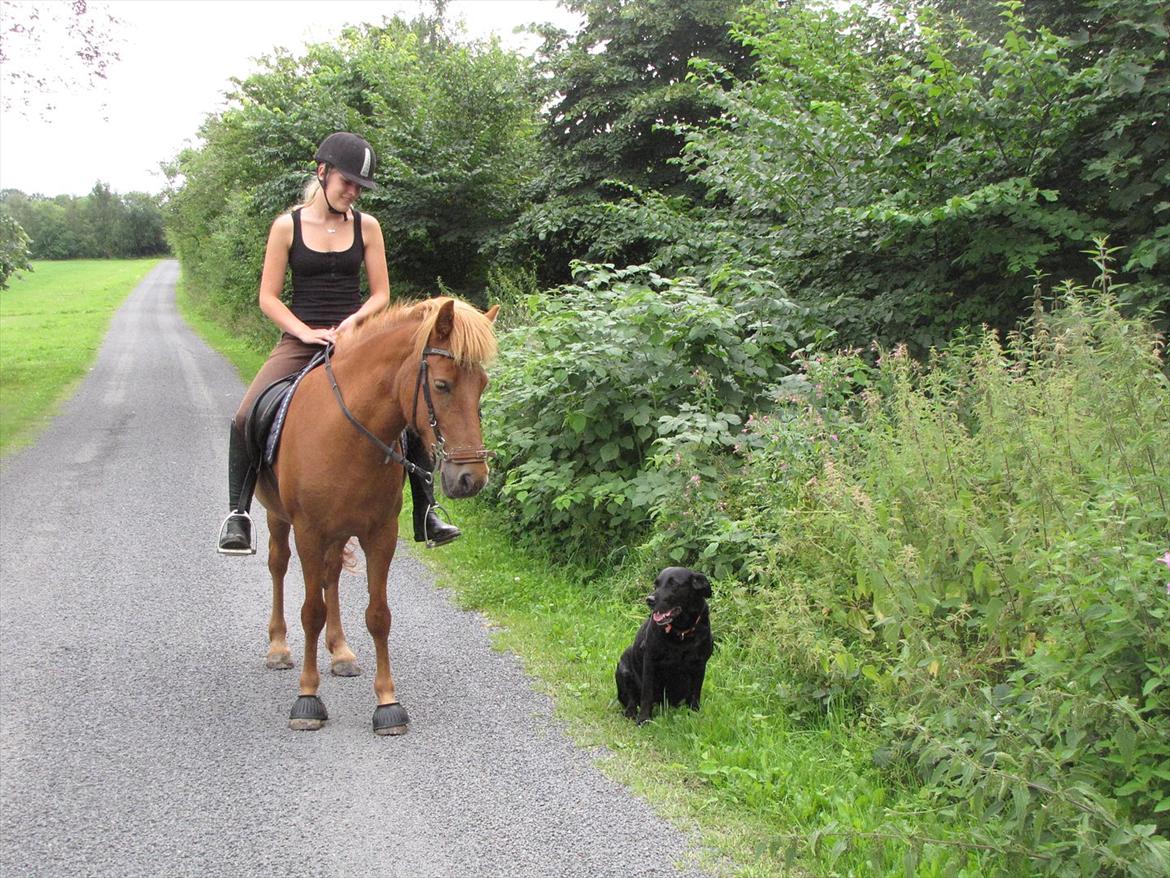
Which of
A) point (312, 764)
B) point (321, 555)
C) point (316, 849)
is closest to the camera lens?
point (316, 849)

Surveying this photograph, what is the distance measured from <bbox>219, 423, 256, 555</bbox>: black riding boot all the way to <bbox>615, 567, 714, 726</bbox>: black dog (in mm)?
2440

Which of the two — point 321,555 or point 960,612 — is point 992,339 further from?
point 321,555

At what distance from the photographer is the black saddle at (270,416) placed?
5430 mm

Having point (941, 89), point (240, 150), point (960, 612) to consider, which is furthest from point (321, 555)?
A: point (240, 150)

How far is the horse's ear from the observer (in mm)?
4523

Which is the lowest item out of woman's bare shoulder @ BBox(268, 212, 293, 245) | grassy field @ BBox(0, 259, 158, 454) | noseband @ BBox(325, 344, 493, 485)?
grassy field @ BBox(0, 259, 158, 454)

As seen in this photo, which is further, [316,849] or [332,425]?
[332,425]

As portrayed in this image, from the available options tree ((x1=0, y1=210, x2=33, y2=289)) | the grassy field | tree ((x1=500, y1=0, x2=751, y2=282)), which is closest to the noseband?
the grassy field

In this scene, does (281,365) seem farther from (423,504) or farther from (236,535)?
(423,504)

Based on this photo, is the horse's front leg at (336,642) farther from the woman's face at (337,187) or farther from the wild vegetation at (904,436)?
the woman's face at (337,187)

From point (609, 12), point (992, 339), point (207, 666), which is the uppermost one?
point (609, 12)

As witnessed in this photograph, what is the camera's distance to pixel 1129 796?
3.13 metres

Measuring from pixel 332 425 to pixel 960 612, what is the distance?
126 inches

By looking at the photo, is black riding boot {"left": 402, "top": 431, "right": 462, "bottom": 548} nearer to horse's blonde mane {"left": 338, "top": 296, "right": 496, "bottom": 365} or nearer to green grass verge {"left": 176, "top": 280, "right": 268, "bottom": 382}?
horse's blonde mane {"left": 338, "top": 296, "right": 496, "bottom": 365}
